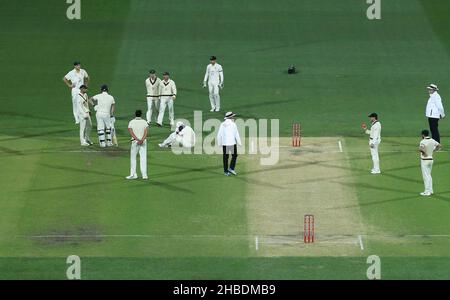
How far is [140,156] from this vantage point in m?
48.9

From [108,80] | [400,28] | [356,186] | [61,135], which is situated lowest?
[356,186]

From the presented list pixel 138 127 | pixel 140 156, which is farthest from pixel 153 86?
pixel 138 127

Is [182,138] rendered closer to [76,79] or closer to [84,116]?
[84,116]

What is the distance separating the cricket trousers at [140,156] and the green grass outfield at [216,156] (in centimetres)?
61

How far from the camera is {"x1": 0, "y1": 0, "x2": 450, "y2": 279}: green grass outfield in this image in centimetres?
4206

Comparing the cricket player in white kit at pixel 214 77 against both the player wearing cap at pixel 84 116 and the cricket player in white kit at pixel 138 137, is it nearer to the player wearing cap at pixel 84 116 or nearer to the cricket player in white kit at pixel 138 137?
the player wearing cap at pixel 84 116

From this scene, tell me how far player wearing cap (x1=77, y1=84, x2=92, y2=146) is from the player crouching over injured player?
2989 mm

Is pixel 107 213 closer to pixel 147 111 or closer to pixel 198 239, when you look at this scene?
pixel 198 239

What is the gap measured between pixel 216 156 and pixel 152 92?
543cm

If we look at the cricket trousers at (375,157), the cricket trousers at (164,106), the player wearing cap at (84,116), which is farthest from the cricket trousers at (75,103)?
the cricket trousers at (375,157)


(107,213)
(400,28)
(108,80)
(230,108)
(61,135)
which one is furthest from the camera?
→ (400,28)

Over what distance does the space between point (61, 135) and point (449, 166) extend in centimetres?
1555

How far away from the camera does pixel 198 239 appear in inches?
1709

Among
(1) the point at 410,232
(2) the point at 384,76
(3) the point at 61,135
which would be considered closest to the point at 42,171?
(3) the point at 61,135
